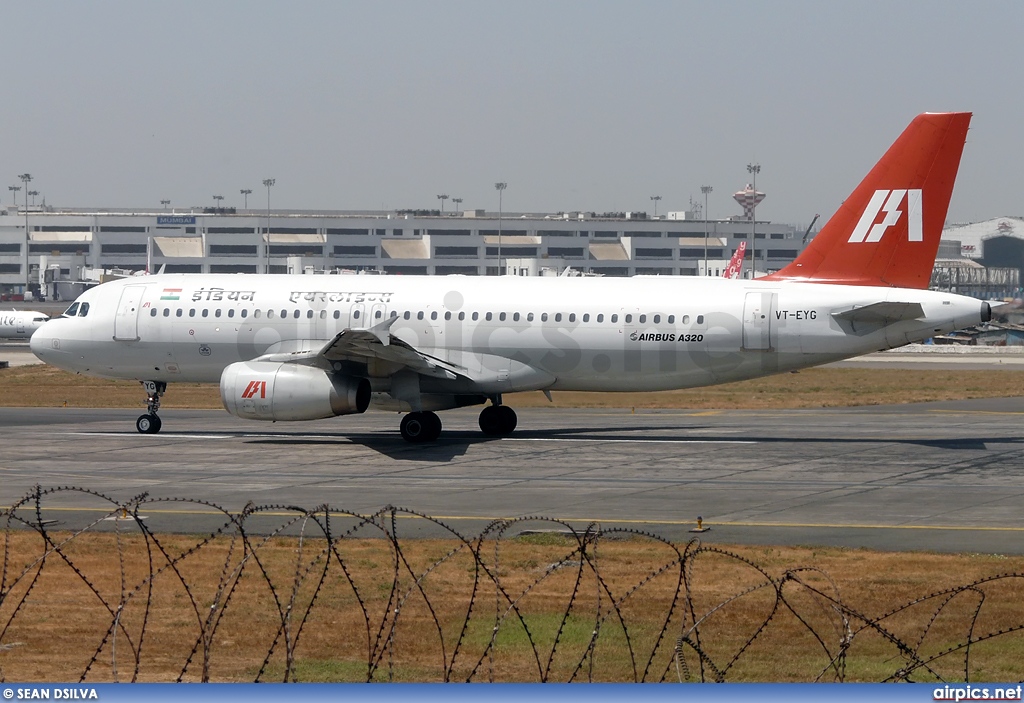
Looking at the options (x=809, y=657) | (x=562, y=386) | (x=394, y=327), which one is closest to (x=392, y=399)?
(x=394, y=327)

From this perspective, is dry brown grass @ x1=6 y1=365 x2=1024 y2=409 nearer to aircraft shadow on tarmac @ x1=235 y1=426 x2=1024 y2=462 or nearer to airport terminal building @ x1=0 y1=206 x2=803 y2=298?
aircraft shadow on tarmac @ x1=235 y1=426 x2=1024 y2=462

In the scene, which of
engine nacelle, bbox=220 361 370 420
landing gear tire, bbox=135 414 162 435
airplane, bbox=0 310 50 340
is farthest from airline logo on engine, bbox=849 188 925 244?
airplane, bbox=0 310 50 340

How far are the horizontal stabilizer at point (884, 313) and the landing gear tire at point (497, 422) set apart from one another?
10.5 metres

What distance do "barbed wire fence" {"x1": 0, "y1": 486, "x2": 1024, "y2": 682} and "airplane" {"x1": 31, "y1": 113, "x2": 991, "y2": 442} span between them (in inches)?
541

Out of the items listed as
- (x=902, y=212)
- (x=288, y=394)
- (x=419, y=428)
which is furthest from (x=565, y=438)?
(x=902, y=212)

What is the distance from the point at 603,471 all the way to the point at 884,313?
9.24 metres

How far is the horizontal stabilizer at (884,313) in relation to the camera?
3462 centimetres

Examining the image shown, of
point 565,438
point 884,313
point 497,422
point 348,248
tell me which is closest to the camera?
point 884,313

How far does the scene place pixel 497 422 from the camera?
39812 mm

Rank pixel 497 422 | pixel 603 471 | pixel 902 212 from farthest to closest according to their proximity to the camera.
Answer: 1. pixel 497 422
2. pixel 902 212
3. pixel 603 471

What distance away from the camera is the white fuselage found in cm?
3619

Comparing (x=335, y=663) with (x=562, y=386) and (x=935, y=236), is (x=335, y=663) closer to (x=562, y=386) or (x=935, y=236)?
(x=562, y=386)

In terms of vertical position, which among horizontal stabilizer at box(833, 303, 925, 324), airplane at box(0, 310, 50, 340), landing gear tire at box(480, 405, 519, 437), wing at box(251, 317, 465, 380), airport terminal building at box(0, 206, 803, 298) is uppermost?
airport terminal building at box(0, 206, 803, 298)

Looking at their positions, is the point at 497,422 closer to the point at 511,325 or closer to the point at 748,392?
the point at 511,325
